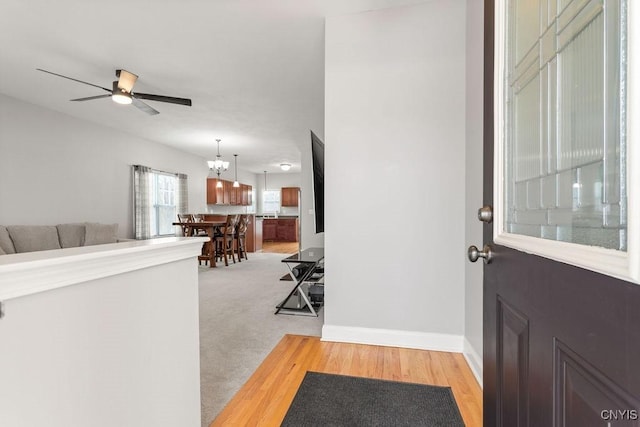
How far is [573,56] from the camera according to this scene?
556 millimetres

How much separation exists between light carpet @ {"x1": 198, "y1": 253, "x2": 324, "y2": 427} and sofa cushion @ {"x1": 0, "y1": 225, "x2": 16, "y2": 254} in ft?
7.04

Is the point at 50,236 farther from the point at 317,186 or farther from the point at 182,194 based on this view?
the point at 317,186

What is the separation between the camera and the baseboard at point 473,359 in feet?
5.93

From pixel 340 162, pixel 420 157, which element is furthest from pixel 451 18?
pixel 340 162

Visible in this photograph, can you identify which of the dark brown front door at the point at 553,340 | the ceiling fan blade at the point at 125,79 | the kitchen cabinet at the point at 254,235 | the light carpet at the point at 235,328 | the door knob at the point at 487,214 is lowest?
the light carpet at the point at 235,328

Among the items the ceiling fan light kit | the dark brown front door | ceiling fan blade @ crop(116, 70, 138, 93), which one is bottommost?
the dark brown front door

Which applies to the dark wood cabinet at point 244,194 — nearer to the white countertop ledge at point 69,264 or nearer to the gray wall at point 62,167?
the gray wall at point 62,167

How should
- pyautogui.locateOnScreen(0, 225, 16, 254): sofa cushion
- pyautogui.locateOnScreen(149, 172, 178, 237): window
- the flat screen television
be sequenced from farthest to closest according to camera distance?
pyautogui.locateOnScreen(149, 172, 178, 237): window < pyautogui.locateOnScreen(0, 225, 16, 254): sofa cushion < the flat screen television

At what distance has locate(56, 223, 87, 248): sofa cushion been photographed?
4.16 m

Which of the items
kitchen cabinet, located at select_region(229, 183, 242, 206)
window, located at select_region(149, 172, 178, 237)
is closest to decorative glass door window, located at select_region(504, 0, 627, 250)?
window, located at select_region(149, 172, 178, 237)

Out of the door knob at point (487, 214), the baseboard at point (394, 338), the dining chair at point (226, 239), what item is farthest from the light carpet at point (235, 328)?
the door knob at point (487, 214)

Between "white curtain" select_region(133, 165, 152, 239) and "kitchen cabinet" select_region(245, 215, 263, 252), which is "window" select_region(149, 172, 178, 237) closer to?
"white curtain" select_region(133, 165, 152, 239)

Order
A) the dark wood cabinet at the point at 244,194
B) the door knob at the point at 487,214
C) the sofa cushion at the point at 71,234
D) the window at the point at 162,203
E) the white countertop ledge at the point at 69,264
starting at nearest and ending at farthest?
the white countertop ledge at the point at 69,264 < the door knob at the point at 487,214 < the sofa cushion at the point at 71,234 < the window at the point at 162,203 < the dark wood cabinet at the point at 244,194

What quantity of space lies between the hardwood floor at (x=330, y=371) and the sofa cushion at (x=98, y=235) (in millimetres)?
3526
